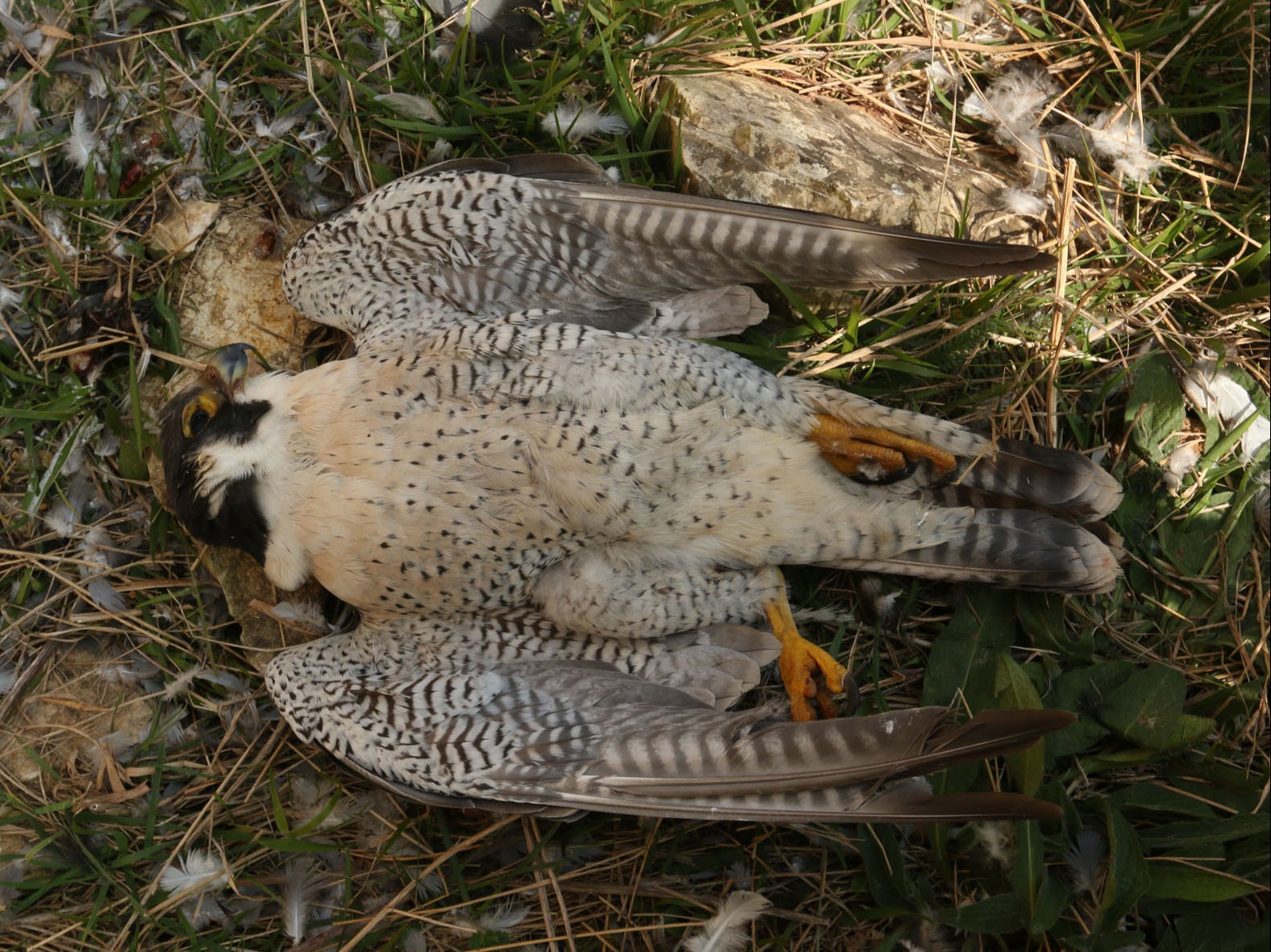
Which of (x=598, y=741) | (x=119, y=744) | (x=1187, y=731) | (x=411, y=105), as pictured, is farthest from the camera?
(x=411, y=105)

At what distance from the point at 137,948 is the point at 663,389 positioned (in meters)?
2.39

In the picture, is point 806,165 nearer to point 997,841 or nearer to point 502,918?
point 997,841

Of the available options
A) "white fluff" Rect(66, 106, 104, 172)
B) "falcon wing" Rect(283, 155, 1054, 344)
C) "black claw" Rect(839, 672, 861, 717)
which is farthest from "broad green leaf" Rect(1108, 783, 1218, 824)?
"white fluff" Rect(66, 106, 104, 172)

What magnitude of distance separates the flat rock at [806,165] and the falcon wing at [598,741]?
165 cm

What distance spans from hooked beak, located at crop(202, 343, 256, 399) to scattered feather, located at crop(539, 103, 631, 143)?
128 cm

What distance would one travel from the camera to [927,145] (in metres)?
3.15

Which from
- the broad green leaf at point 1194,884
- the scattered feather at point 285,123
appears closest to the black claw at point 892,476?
the broad green leaf at point 1194,884

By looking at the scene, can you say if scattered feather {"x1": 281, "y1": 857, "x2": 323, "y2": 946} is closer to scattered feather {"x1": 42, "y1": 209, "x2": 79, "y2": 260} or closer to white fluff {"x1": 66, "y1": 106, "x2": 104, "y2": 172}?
→ scattered feather {"x1": 42, "y1": 209, "x2": 79, "y2": 260}

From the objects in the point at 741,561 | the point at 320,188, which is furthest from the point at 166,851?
the point at 320,188

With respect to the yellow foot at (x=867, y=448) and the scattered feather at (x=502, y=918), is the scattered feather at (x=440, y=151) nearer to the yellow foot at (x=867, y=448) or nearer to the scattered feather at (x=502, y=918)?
the yellow foot at (x=867, y=448)

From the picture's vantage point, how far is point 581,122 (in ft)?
9.76

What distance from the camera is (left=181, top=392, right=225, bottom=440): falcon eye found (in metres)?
2.58

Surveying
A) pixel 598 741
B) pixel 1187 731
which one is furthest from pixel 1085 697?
pixel 598 741

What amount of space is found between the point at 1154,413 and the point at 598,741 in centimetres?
220
